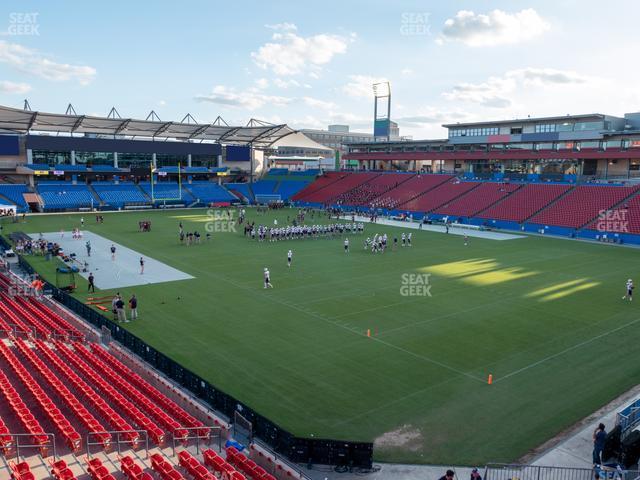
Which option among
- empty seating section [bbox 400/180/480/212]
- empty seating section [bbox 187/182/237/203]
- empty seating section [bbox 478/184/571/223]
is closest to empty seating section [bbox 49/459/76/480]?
empty seating section [bbox 478/184/571/223]

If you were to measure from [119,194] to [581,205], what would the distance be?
201 ft

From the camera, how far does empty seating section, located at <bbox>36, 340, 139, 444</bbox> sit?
1206 cm

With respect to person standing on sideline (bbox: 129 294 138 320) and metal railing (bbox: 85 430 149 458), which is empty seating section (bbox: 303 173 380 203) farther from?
metal railing (bbox: 85 430 149 458)

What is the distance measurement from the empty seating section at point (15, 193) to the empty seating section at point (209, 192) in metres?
23.5

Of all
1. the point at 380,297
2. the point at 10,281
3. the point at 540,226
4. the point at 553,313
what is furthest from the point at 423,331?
the point at 540,226

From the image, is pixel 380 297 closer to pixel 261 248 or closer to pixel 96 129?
pixel 261 248

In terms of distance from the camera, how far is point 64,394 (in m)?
13.3

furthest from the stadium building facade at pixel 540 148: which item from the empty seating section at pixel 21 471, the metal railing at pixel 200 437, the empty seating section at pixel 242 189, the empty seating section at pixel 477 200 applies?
the empty seating section at pixel 21 471

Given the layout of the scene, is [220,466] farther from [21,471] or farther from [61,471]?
[21,471]

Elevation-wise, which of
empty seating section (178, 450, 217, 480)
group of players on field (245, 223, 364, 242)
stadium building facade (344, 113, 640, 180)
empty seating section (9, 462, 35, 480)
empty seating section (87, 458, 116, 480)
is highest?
stadium building facade (344, 113, 640, 180)

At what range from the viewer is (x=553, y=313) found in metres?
23.2

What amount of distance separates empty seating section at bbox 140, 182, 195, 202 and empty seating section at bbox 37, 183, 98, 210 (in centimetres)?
832

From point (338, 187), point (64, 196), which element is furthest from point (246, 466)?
point (338, 187)

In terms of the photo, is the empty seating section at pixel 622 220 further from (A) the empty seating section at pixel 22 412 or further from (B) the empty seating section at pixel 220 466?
(A) the empty seating section at pixel 22 412
